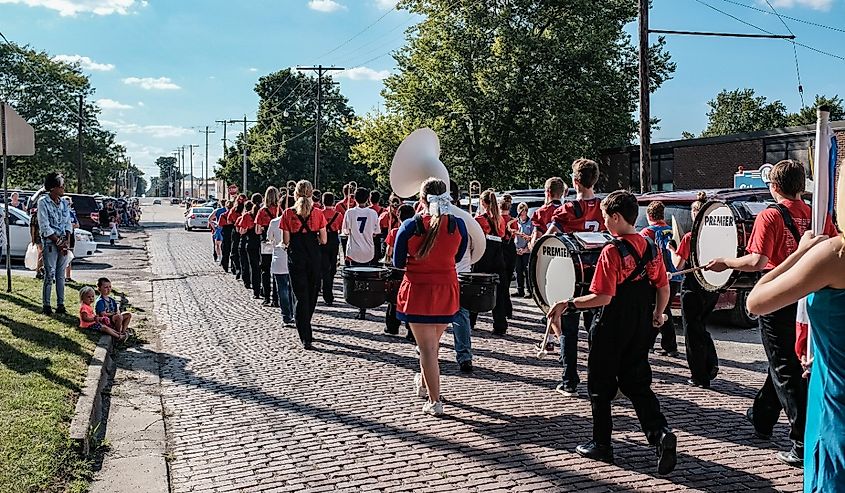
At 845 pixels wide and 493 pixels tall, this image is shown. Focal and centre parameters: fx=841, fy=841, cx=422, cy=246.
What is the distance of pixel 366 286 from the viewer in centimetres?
888

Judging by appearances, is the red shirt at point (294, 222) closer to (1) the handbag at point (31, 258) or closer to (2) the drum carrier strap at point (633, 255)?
(1) the handbag at point (31, 258)

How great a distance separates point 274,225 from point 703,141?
97.1 ft

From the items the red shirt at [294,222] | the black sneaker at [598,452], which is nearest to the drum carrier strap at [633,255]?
the black sneaker at [598,452]

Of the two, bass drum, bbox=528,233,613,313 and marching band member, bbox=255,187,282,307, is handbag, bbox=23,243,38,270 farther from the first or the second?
bass drum, bbox=528,233,613,313

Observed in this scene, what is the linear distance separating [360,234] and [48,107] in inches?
2182

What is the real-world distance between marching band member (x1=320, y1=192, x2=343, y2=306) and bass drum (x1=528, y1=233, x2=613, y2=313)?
7.27m

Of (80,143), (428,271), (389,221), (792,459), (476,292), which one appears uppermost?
(80,143)

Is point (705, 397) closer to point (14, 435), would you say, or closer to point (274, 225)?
point (14, 435)

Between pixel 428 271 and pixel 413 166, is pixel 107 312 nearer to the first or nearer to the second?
pixel 413 166

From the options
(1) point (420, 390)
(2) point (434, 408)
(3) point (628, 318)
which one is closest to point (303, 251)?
(1) point (420, 390)

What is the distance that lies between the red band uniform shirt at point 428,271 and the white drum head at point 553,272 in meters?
0.74

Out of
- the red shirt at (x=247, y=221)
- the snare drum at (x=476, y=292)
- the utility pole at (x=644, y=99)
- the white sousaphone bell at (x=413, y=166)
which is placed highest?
the utility pole at (x=644, y=99)

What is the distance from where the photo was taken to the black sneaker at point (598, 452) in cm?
576

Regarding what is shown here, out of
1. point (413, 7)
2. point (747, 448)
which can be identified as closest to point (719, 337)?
point (747, 448)
